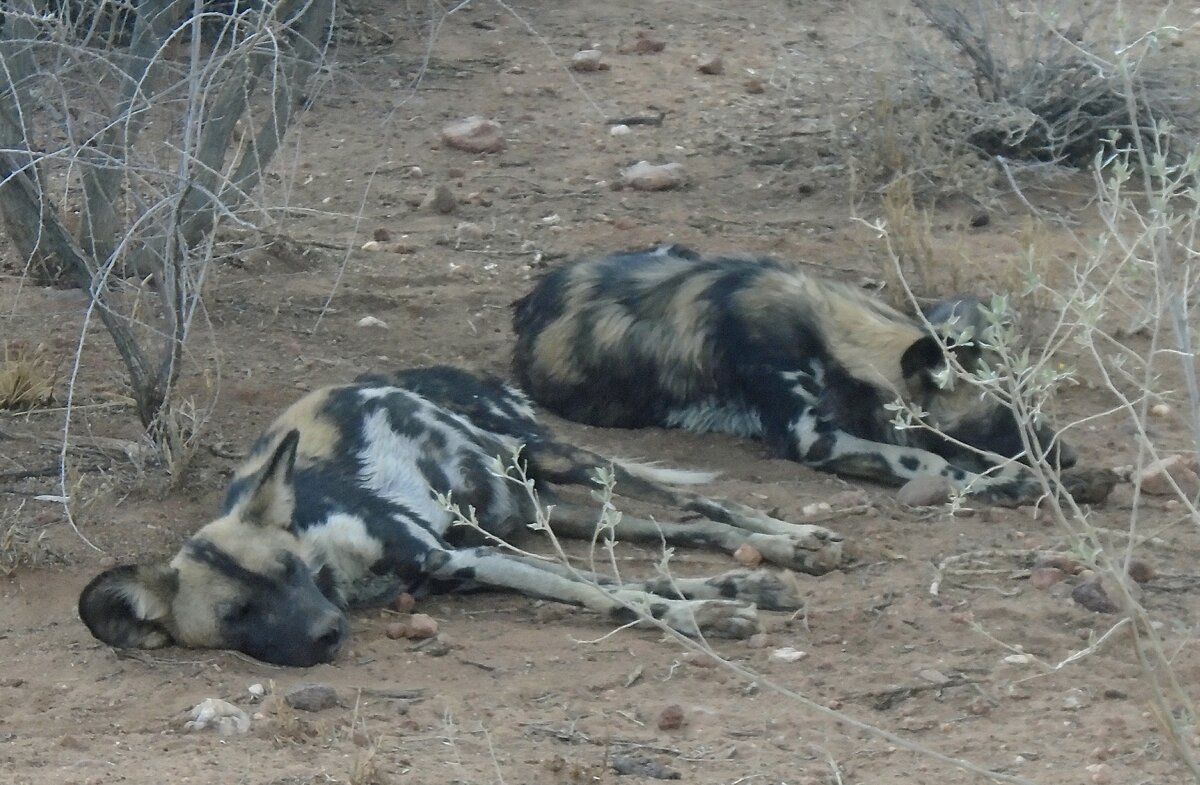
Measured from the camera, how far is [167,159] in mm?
5410

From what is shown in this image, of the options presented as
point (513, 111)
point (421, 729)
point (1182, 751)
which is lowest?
point (513, 111)

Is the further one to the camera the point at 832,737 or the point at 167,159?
the point at 167,159

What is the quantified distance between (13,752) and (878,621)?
186 cm

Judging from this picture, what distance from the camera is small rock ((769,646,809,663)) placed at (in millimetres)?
3627

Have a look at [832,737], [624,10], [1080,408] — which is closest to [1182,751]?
[832,737]

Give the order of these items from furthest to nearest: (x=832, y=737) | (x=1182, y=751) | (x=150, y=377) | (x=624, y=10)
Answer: (x=624, y=10) < (x=150, y=377) < (x=832, y=737) < (x=1182, y=751)

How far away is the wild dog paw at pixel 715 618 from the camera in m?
3.78

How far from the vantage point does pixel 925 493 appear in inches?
184

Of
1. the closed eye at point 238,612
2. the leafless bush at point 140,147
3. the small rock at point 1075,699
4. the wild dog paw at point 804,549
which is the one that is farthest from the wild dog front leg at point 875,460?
the closed eye at point 238,612

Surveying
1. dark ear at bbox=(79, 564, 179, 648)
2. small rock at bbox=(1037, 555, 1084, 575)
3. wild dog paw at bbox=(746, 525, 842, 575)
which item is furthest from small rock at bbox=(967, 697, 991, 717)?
dark ear at bbox=(79, 564, 179, 648)

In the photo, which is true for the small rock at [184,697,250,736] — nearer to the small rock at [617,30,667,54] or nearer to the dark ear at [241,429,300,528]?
the dark ear at [241,429,300,528]

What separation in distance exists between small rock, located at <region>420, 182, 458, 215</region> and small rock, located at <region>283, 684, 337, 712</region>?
12.9 ft

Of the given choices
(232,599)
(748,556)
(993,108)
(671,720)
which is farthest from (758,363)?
(993,108)

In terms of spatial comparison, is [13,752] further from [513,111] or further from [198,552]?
[513,111]
